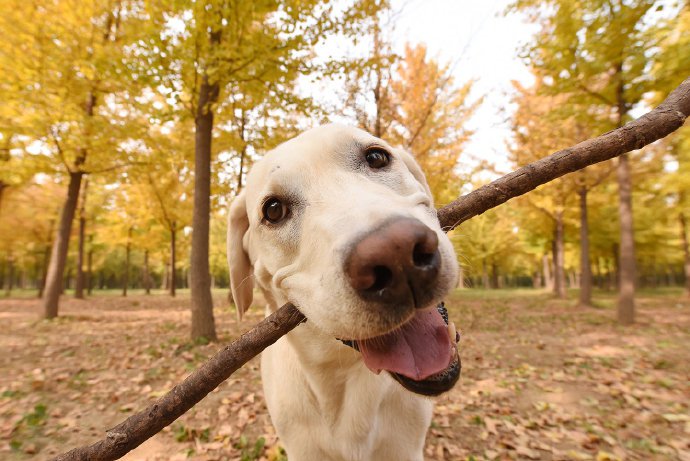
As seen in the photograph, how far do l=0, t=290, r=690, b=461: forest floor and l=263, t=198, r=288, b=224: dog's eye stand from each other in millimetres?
2588

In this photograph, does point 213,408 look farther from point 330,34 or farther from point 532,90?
point 532,90

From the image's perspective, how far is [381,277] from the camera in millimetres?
1263

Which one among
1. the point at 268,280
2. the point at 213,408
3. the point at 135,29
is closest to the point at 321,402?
the point at 268,280

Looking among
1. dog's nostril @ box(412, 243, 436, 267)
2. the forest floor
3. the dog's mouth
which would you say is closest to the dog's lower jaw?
the dog's mouth

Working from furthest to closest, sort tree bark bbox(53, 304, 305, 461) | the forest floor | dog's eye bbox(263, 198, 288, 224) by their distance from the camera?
the forest floor, dog's eye bbox(263, 198, 288, 224), tree bark bbox(53, 304, 305, 461)

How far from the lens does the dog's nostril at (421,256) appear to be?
47.2 inches

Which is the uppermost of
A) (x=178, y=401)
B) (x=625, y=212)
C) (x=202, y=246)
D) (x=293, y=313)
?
(x=625, y=212)

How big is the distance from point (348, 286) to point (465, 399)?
4165 millimetres

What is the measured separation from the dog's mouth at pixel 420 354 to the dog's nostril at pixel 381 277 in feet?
1.25

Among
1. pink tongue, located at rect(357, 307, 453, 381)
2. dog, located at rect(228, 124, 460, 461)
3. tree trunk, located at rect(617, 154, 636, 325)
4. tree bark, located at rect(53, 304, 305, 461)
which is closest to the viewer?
dog, located at rect(228, 124, 460, 461)

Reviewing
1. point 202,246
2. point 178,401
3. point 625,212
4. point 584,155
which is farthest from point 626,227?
point 178,401

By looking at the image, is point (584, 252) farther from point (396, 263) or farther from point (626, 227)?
point (396, 263)

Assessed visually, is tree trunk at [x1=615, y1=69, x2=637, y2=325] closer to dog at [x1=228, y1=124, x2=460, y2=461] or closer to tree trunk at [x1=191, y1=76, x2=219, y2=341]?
dog at [x1=228, y1=124, x2=460, y2=461]

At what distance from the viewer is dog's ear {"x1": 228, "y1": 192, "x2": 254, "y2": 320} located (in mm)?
2553
